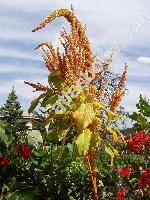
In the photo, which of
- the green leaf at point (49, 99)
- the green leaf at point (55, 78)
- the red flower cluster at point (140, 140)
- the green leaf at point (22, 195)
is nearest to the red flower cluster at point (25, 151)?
the green leaf at point (22, 195)

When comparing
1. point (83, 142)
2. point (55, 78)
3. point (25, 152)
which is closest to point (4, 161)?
point (25, 152)

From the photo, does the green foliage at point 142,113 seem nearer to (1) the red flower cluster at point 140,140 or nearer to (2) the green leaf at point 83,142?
(1) the red flower cluster at point 140,140

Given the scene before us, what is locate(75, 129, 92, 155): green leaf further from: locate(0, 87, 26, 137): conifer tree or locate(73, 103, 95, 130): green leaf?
locate(0, 87, 26, 137): conifer tree

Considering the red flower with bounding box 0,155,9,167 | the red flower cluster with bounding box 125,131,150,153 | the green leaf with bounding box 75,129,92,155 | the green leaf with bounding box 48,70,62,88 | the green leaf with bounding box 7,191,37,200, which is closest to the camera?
the green leaf with bounding box 75,129,92,155

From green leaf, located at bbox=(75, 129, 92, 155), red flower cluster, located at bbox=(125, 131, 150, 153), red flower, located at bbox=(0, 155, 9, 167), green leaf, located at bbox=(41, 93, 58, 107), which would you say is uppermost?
red flower cluster, located at bbox=(125, 131, 150, 153)

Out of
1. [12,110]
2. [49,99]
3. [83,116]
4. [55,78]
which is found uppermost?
[12,110]

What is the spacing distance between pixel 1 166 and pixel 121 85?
329 centimetres

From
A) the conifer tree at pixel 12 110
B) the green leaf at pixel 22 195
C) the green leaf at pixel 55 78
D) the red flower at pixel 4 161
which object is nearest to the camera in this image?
the green leaf at pixel 55 78

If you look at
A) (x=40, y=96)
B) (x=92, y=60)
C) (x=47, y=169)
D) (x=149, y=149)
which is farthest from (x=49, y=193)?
(x=92, y=60)

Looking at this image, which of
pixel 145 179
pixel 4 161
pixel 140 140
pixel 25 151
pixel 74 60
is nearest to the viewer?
pixel 74 60

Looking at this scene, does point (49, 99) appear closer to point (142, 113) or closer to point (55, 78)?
point (55, 78)

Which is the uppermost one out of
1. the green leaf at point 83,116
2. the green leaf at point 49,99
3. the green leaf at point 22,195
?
the green leaf at point 49,99

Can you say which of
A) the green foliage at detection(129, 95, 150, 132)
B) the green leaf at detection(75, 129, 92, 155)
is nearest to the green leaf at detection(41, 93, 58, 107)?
the green leaf at detection(75, 129, 92, 155)

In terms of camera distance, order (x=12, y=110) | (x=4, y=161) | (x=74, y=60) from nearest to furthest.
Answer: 1. (x=74, y=60)
2. (x=4, y=161)
3. (x=12, y=110)
